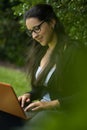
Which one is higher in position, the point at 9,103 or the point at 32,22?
the point at 32,22

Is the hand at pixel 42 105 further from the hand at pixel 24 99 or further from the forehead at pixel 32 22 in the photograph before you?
the forehead at pixel 32 22

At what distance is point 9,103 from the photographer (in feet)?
9.21

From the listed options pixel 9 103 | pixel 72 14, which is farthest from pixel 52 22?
pixel 72 14

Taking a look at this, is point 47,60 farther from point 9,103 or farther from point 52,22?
point 9,103

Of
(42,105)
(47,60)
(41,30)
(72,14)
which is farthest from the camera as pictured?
(72,14)

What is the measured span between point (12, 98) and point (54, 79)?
0.36 metres

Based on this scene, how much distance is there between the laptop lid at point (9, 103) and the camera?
275 cm

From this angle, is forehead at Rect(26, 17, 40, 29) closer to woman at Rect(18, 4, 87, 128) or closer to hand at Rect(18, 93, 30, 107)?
woman at Rect(18, 4, 87, 128)

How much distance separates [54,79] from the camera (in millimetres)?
2965

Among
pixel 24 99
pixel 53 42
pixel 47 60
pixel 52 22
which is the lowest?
pixel 24 99

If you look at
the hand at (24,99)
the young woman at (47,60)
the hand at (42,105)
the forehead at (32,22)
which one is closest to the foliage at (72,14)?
the young woman at (47,60)

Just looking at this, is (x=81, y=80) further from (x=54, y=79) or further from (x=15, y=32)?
(x=15, y=32)

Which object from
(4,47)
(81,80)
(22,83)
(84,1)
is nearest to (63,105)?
(84,1)

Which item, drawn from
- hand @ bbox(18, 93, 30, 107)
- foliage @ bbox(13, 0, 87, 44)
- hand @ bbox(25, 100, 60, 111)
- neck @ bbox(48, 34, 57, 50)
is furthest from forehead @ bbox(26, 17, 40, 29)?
foliage @ bbox(13, 0, 87, 44)
